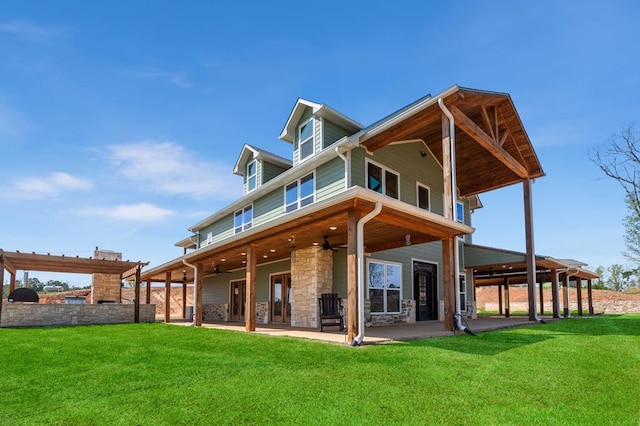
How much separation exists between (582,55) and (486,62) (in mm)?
2642

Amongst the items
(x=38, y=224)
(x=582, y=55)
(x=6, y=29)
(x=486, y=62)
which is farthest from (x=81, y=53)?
(x=38, y=224)

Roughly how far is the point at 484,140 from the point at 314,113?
4931mm

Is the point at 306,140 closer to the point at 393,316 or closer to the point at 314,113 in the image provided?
the point at 314,113

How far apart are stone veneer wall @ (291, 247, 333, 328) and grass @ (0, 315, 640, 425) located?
15.0 ft

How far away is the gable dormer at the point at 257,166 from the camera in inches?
603

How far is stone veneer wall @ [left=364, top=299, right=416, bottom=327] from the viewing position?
38.4ft

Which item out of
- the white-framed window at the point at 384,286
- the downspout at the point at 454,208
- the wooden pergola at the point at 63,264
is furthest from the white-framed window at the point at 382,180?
the wooden pergola at the point at 63,264

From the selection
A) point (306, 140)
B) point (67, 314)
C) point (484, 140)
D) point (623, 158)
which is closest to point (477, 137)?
point (484, 140)

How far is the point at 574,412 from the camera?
3.58 metres

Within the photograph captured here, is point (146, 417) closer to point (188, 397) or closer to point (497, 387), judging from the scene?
point (188, 397)

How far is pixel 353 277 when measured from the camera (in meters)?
7.16

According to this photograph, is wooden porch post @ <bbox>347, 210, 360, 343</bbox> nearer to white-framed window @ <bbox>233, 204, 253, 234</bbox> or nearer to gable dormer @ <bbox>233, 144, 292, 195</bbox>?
gable dormer @ <bbox>233, 144, 292, 195</bbox>

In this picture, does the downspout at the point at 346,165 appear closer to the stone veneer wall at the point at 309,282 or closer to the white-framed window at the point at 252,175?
the stone veneer wall at the point at 309,282

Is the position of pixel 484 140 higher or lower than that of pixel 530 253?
higher
